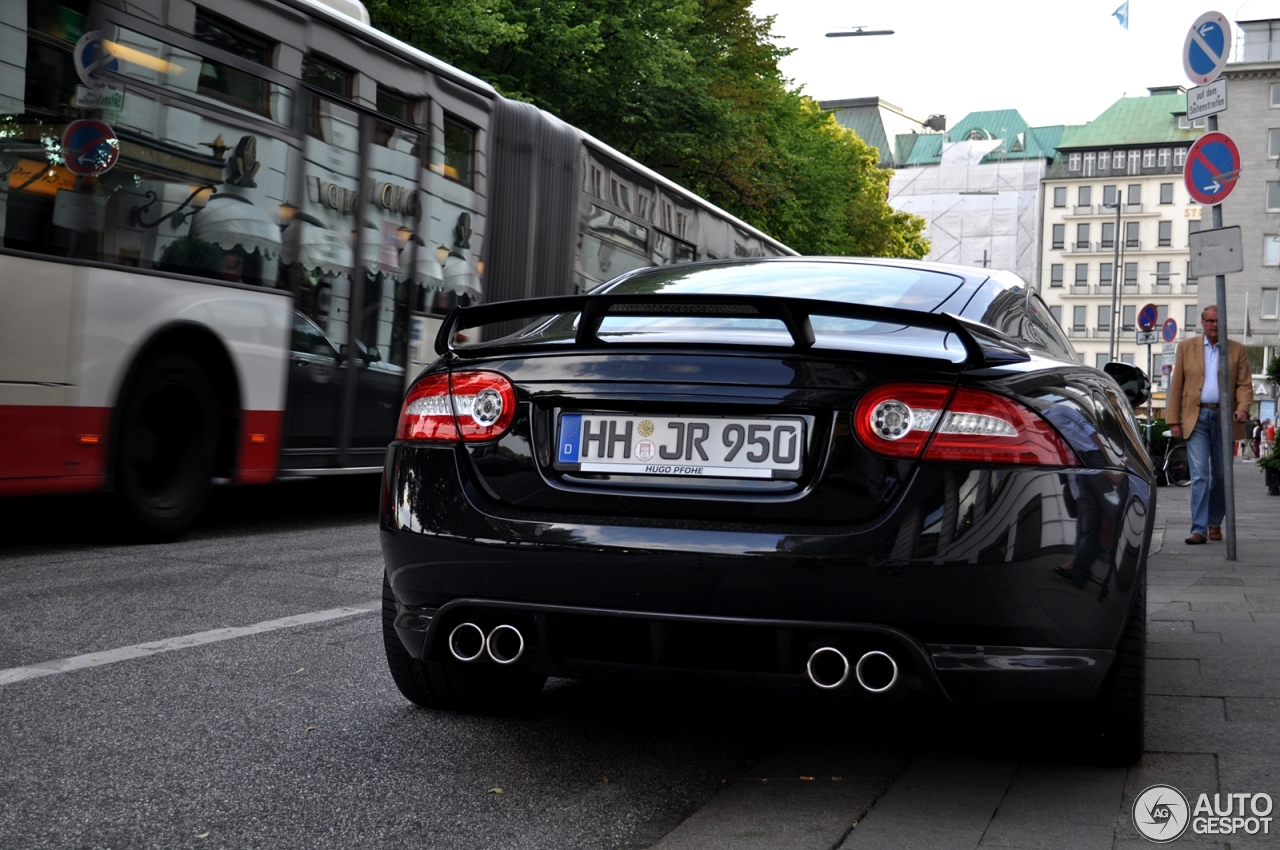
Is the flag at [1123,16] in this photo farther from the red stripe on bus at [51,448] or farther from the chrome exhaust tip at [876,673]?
the chrome exhaust tip at [876,673]

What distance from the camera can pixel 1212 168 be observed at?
9.92m

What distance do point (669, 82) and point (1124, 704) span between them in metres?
23.6

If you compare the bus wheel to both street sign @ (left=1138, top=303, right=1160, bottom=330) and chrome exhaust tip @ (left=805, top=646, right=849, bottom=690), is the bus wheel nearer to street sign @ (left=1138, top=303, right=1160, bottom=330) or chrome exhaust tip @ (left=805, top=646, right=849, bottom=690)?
chrome exhaust tip @ (left=805, top=646, right=849, bottom=690)

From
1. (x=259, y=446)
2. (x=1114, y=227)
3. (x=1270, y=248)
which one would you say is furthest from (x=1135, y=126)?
(x=259, y=446)

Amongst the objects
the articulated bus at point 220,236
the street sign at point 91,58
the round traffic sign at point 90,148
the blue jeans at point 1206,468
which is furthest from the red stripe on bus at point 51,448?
the blue jeans at point 1206,468

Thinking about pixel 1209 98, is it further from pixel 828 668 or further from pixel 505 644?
pixel 505 644

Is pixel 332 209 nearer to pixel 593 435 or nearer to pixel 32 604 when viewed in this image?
pixel 32 604

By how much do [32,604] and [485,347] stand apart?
3.03 metres

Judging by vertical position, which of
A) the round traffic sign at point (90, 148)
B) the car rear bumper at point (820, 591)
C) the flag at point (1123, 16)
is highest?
the flag at point (1123, 16)

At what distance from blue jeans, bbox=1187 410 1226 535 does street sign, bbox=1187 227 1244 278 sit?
1.37 metres

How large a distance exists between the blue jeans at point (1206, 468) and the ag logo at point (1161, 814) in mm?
7789

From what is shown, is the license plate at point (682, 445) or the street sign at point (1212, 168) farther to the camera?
the street sign at point (1212, 168)

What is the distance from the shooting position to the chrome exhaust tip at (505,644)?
3471 mm

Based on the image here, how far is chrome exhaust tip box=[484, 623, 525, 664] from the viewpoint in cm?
347
